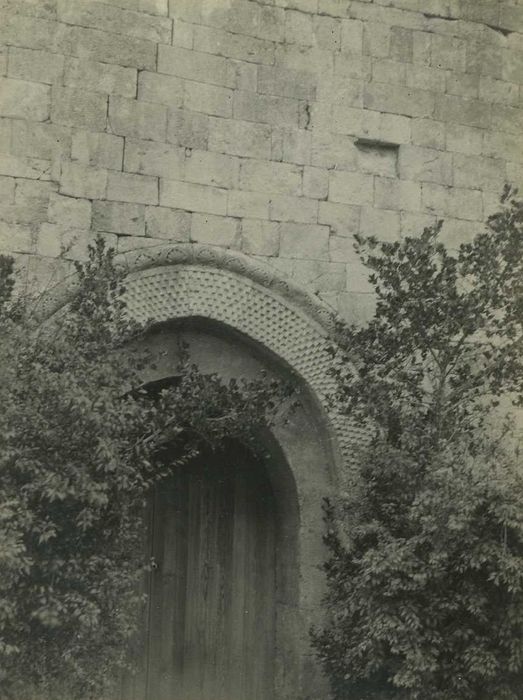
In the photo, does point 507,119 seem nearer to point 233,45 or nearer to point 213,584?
point 233,45

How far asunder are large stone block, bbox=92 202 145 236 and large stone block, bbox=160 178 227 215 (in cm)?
20

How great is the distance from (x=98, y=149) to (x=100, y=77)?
0.47 m

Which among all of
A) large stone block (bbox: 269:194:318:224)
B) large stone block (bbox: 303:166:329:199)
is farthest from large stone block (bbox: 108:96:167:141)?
large stone block (bbox: 303:166:329:199)

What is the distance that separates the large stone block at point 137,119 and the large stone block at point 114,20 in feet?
1.52

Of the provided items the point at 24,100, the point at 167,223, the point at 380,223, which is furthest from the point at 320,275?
the point at 24,100

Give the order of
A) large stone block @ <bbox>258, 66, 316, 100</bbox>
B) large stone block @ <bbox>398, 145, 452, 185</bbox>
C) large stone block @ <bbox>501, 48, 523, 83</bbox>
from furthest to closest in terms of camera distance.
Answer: large stone block @ <bbox>501, 48, 523, 83</bbox> → large stone block @ <bbox>398, 145, 452, 185</bbox> → large stone block @ <bbox>258, 66, 316, 100</bbox>

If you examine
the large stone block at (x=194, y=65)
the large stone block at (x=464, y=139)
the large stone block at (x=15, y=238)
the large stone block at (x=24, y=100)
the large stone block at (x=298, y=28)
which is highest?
the large stone block at (x=298, y=28)

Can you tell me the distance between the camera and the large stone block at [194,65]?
7309mm

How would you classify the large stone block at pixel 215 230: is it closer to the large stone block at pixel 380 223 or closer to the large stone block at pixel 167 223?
the large stone block at pixel 167 223

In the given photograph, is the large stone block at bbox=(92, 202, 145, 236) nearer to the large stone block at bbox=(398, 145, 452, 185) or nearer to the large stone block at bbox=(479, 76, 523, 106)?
the large stone block at bbox=(398, 145, 452, 185)

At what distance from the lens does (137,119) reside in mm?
7164

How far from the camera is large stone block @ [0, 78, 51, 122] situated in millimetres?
6848

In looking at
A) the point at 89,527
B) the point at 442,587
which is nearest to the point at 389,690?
the point at 442,587

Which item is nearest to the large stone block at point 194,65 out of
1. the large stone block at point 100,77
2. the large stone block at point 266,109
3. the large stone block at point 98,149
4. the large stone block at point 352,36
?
the large stone block at point 266,109
